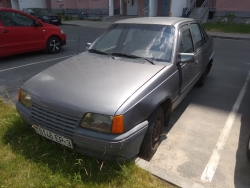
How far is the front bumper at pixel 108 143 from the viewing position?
2186mm

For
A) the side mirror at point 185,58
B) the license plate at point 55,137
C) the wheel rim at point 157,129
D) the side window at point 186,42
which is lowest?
the wheel rim at point 157,129

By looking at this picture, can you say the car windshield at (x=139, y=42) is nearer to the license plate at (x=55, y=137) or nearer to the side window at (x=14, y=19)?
the license plate at (x=55, y=137)

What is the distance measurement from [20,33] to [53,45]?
1376 mm

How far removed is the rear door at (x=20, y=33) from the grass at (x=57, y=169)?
15.8ft

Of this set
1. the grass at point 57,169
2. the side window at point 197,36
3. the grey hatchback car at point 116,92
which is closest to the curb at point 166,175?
the grass at point 57,169

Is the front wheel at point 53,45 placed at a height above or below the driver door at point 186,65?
below

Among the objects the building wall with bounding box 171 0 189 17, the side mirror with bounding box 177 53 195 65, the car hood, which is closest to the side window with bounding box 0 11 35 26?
the car hood

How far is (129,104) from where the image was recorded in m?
2.23

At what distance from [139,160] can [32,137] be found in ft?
4.85

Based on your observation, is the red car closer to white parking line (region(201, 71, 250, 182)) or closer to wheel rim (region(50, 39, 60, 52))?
wheel rim (region(50, 39, 60, 52))

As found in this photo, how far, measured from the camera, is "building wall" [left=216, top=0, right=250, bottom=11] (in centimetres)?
1574

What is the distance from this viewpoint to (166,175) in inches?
96.0

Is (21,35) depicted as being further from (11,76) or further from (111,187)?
(111,187)

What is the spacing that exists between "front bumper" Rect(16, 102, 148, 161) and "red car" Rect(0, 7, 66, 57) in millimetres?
5653
